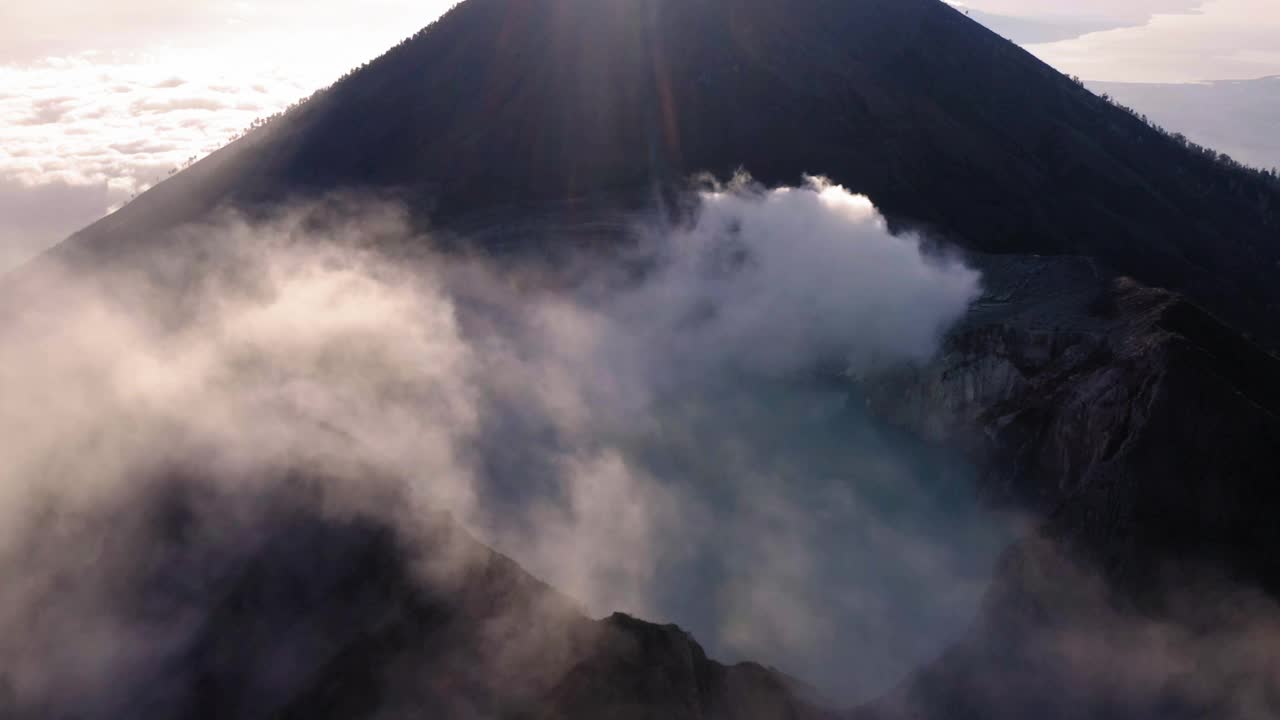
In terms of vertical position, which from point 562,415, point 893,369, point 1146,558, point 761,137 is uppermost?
point 761,137

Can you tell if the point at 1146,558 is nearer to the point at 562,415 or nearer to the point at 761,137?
the point at 562,415

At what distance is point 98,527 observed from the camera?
3591cm

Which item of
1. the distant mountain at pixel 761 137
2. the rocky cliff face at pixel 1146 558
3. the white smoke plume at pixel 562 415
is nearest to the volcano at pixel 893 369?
the rocky cliff face at pixel 1146 558

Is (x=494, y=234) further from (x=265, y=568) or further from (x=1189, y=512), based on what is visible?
(x=1189, y=512)

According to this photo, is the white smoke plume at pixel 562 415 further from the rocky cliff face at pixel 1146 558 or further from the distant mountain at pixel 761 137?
the distant mountain at pixel 761 137

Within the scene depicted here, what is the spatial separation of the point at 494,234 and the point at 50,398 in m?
37.8

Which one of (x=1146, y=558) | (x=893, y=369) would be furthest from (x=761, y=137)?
(x=1146, y=558)

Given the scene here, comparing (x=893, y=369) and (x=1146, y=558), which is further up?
(x=1146, y=558)

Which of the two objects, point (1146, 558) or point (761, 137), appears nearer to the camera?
point (1146, 558)

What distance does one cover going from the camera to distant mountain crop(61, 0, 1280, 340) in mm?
83250

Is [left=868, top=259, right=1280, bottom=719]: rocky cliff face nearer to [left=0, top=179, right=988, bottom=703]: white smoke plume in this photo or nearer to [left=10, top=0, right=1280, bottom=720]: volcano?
[left=10, top=0, right=1280, bottom=720]: volcano

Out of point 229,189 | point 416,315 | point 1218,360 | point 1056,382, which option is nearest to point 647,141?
point 416,315

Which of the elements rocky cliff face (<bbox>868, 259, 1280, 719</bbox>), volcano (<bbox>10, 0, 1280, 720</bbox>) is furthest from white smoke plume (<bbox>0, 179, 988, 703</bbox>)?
rocky cliff face (<bbox>868, 259, 1280, 719</bbox>)

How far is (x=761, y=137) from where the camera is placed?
291 feet
